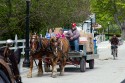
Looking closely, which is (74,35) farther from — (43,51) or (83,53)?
(43,51)

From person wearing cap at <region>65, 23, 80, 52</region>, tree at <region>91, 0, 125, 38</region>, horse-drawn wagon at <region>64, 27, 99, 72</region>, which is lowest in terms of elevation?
horse-drawn wagon at <region>64, 27, 99, 72</region>

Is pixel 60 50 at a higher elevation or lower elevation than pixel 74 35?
lower

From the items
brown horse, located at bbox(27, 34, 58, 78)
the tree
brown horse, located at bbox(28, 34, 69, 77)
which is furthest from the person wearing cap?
the tree

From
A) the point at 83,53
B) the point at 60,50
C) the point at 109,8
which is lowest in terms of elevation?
the point at 83,53

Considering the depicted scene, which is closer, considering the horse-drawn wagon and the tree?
the horse-drawn wagon

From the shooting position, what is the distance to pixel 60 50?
1786 centimetres

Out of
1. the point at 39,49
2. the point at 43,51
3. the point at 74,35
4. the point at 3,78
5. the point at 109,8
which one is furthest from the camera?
the point at 109,8

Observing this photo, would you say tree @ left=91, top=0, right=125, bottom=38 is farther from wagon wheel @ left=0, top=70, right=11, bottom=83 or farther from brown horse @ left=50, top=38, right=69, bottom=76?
wagon wheel @ left=0, top=70, right=11, bottom=83

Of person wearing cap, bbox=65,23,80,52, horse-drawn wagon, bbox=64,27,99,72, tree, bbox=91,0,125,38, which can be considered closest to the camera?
horse-drawn wagon, bbox=64,27,99,72

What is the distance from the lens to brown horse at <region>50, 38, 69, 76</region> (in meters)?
17.3

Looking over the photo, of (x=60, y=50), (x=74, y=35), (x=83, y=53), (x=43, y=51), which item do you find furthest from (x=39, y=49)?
(x=83, y=53)

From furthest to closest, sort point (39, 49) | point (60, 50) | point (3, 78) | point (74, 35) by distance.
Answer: point (74, 35) < point (60, 50) < point (39, 49) < point (3, 78)

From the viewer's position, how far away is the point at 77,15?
110 feet

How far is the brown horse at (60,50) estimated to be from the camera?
1728cm
